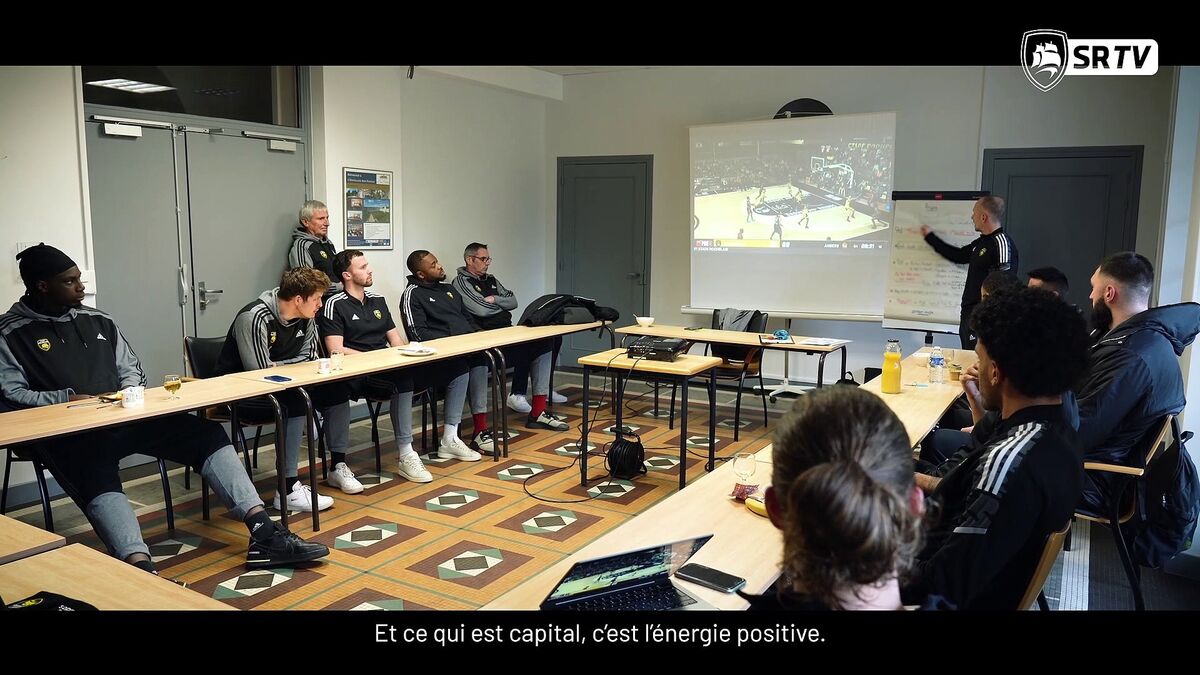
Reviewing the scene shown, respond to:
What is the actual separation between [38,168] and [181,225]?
36.4 inches

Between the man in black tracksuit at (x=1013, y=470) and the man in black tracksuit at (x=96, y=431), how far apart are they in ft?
8.23

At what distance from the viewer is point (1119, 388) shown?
2812 millimetres

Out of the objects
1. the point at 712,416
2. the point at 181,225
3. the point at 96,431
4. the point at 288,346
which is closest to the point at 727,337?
the point at 712,416

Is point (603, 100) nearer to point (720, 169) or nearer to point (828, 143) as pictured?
Answer: point (720, 169)

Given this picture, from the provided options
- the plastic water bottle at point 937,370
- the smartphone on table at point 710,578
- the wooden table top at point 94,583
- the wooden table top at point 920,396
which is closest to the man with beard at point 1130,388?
the wooden table top at point 920,396

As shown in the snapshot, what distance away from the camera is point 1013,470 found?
5.30 ft

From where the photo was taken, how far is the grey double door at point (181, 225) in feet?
15.1

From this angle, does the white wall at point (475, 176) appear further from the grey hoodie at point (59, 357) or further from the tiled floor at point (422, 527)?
the grey hoodie at point (59, 357)

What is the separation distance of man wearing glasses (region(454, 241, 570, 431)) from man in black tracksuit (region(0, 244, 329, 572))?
2560mm

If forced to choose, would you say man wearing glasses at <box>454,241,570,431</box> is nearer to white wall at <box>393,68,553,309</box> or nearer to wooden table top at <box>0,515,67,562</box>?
white wall at <box>393,68,553,309</box>
